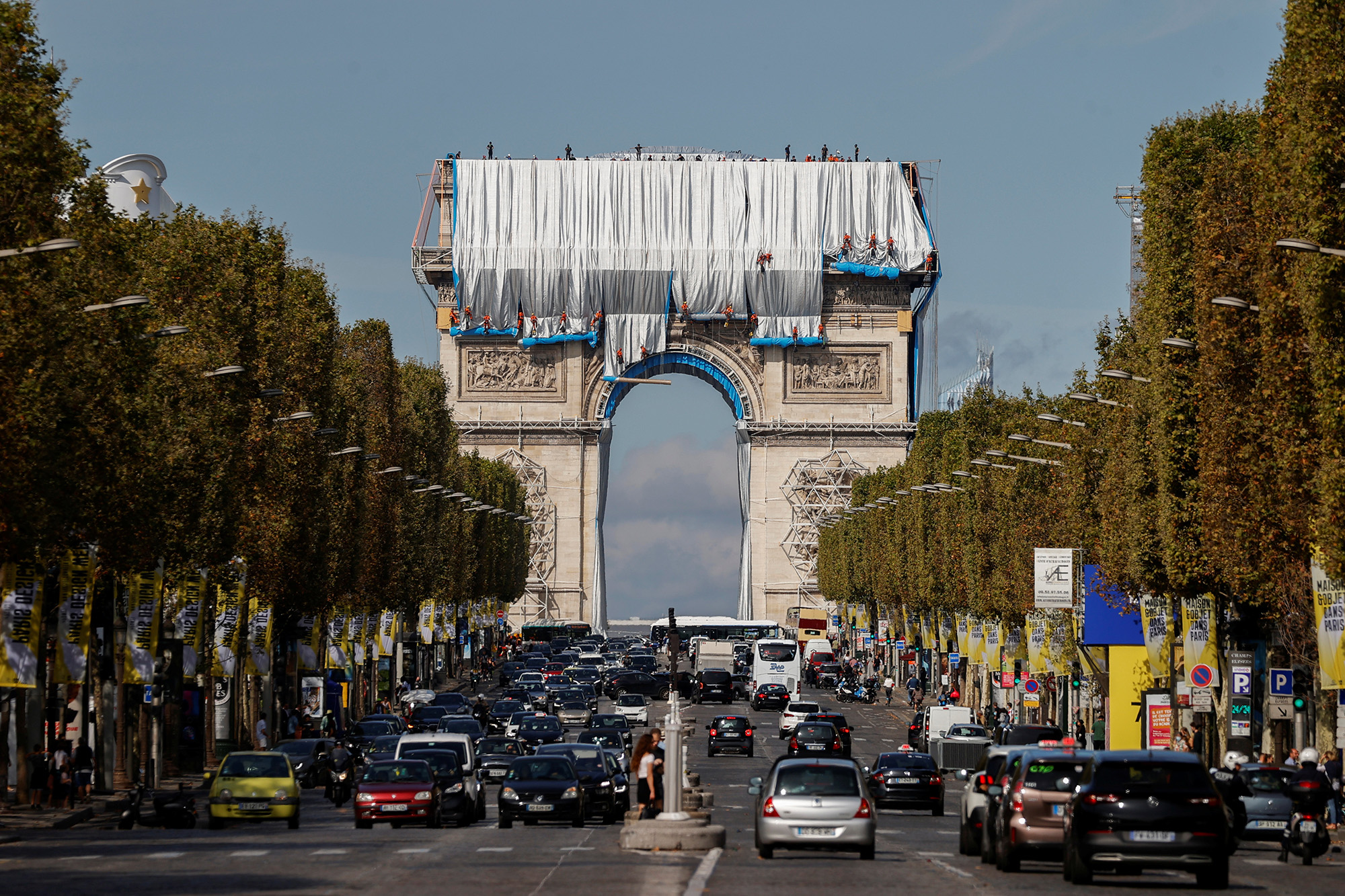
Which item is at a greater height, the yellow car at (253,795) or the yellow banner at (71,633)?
the yellow banner at (71,633)

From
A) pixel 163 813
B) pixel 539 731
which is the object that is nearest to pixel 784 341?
pixel 539 731

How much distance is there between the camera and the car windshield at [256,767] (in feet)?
135

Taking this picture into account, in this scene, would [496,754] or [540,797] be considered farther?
[496,754]

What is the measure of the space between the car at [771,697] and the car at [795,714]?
21.9m

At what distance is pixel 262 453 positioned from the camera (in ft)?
187

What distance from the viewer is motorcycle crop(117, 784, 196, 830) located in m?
39.8

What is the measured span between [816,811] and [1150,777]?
6368 millimetres

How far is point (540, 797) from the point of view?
1583 inches

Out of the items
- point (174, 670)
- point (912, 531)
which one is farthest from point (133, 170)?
point (174, 670)

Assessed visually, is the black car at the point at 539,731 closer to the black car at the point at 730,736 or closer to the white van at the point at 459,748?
the black car at the point at 730,736

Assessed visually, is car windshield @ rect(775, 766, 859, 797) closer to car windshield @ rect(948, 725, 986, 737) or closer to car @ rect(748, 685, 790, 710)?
car windshield @ rect(948, 725, 986, 737)

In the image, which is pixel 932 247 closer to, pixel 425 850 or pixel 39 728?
pixel 39 728

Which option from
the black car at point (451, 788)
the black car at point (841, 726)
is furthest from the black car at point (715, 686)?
the black car at point (451, 788)

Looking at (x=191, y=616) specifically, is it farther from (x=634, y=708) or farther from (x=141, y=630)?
(x=634, y=708)
